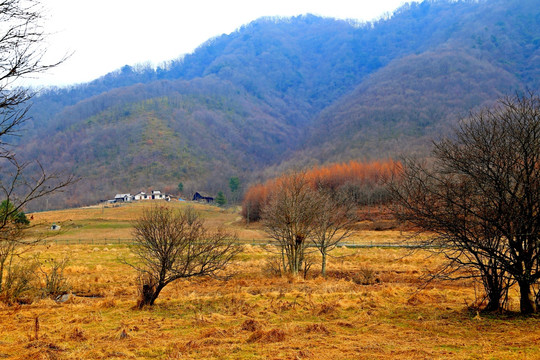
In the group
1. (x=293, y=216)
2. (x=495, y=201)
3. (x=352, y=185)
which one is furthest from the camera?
(x=352, y=185)

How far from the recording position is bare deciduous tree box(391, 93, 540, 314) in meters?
10.4

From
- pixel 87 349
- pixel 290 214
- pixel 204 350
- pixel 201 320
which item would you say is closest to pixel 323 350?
pixel 204 350

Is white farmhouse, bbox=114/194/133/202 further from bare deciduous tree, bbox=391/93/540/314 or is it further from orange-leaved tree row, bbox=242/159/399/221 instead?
bare deciduous tree, bbox=391/93/540/314

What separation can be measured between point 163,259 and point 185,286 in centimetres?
971

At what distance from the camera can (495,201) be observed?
37.2 ft

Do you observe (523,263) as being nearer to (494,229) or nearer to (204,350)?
(494,229)

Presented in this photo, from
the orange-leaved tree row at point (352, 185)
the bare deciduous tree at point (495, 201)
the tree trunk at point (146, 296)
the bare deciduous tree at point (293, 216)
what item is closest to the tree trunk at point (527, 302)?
the bare deciduous tree at point (495, 201)

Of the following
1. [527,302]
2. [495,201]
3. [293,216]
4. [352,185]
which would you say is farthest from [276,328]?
[352,185]

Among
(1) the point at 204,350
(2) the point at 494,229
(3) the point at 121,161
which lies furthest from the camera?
(3) the point at 121,161

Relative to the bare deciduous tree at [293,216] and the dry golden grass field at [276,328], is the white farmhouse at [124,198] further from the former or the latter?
the dry golden grass field at [276,328]

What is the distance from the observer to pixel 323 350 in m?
8.84

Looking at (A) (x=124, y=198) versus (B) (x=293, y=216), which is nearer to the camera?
(B) (x=293, y=216)

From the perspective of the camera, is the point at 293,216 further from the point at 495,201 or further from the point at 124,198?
the point at 124,198

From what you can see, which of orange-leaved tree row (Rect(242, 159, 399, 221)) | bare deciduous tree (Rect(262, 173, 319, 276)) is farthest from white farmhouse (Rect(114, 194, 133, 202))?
bare deciduous tree (Rect(262, 173, 319, 276))
